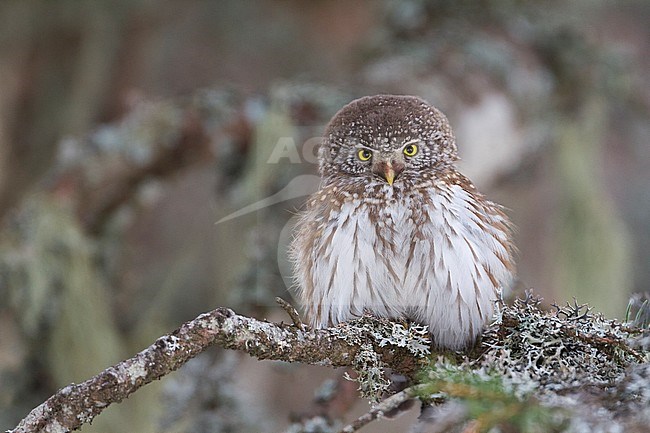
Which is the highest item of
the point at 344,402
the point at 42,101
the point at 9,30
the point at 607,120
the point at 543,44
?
→ the point at 9,30

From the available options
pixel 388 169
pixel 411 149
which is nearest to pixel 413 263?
pixel 388 169

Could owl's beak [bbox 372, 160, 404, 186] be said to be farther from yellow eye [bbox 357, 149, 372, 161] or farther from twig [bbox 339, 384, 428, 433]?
twig [bbox 339, 384, 428, 433]

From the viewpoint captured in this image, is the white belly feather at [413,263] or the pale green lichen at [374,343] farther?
the white belly feather at [413,263]

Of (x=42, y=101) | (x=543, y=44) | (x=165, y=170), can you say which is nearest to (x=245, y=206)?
(x=165, y=170)

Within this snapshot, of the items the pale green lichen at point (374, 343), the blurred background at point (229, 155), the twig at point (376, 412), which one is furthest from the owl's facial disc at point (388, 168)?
the twig at point (376, 412)

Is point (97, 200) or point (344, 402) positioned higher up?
point (97, 200)

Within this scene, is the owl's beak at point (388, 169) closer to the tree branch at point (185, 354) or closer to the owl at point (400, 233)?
the owl at point (400, 233)

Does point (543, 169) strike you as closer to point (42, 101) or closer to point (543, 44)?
point (543, 44)

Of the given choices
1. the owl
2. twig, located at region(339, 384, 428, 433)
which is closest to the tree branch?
twig, located at region(339, 384, 428, 433)
